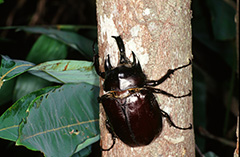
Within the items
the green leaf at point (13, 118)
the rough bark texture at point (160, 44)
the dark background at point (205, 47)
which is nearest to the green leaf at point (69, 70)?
the green leaf at point (13, 118)

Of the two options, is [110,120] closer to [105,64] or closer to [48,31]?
[105,64]

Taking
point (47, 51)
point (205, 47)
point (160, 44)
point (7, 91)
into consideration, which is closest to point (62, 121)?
point (7, 91)

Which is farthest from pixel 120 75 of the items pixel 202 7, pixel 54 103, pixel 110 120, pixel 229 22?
pixel 202 7

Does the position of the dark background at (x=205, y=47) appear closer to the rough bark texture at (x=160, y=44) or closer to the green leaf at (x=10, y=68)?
the green leaf at (x=10, y=68)

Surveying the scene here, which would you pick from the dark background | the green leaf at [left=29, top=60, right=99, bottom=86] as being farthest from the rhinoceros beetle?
the dark background

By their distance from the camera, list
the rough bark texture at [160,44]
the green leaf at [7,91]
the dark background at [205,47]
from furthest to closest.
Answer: the dark background at [205,47]
the green leaf at [7,91]
the rough bark texture at [160,44]

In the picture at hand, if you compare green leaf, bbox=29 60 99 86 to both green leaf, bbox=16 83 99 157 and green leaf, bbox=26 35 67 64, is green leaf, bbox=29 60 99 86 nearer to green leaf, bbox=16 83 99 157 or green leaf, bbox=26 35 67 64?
green leaf, bbox=16 83 99 157

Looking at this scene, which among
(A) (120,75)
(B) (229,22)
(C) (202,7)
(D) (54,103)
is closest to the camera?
(A) (120,75)
